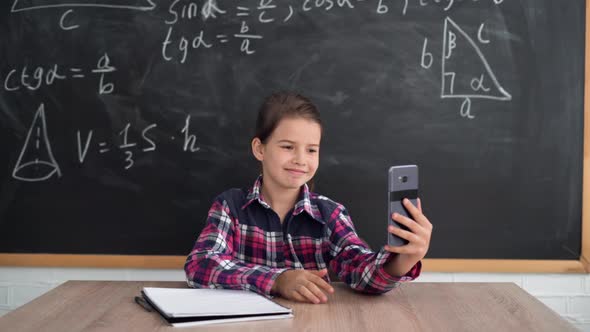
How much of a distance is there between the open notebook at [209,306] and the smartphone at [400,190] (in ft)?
0.96

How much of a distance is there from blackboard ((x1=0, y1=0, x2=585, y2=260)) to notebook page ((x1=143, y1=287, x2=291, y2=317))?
3.03ft

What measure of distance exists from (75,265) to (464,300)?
158 cm

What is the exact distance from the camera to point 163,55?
2.18m

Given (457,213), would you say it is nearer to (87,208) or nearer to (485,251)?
(485,251)

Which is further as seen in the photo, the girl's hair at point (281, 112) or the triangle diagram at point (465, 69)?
the triangle diagram at point (465, 69)

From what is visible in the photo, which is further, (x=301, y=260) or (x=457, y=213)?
(x=457, y=213)

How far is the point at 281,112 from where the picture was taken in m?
1.65

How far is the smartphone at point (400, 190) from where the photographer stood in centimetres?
118

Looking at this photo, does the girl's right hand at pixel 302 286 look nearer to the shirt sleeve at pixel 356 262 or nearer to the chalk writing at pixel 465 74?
the shirt sleeve at pixel 356 262

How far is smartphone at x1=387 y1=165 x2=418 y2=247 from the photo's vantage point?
118 cm

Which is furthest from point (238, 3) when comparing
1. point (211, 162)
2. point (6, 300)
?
point (6, 300)

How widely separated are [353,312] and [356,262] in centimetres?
28

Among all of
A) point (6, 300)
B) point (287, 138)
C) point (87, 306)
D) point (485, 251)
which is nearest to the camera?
point (87, 306)

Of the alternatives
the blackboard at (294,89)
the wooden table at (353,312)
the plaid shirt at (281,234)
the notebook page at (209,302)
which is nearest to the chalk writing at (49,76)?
the blackboard at (294,89)
